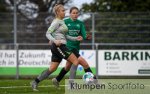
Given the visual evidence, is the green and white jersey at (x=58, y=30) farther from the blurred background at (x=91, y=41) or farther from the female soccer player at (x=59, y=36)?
the blurred background at (x=91, y=41)

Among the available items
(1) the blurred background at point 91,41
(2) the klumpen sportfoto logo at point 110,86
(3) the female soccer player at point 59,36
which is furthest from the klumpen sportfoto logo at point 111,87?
(1) the blurred background at point 91,41

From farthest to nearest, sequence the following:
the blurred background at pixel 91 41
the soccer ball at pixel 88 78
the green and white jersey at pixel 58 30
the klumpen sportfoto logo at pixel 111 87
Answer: the blurred background at pixel 91 41 < the green and white jersey at pixel 58 30 < the soccer ball at pixel 88 78 < the klumpen sportfoto logo at pixel 111 87

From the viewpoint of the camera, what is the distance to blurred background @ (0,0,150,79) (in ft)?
77.6

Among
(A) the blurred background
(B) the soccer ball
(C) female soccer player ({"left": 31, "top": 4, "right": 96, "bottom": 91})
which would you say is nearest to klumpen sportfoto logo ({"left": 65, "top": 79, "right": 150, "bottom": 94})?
(B) the soccer ball

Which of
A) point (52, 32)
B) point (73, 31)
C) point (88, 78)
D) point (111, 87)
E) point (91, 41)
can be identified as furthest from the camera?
point (91, 41)

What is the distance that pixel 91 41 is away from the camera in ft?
87.0

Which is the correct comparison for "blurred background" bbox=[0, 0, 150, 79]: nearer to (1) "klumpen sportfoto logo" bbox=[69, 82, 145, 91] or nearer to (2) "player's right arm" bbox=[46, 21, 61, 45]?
(2) "player's right arm" bbox=[46, 21, 61, 45]

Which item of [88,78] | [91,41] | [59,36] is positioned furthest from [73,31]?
[91,41]

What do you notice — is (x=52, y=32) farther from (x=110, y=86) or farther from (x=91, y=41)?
(x=91, y=41)

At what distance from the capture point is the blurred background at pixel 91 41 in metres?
23.6

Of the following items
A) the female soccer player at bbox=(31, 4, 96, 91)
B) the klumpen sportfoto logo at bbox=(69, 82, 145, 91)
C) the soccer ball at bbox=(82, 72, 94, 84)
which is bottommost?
the soccer ball at bbox=(82, 72, 94, 84)

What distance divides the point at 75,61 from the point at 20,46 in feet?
37.5

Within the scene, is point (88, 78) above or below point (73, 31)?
below

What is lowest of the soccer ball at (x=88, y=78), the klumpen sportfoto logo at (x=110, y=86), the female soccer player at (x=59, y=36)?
the soccer ball at (x=88, y=78)
